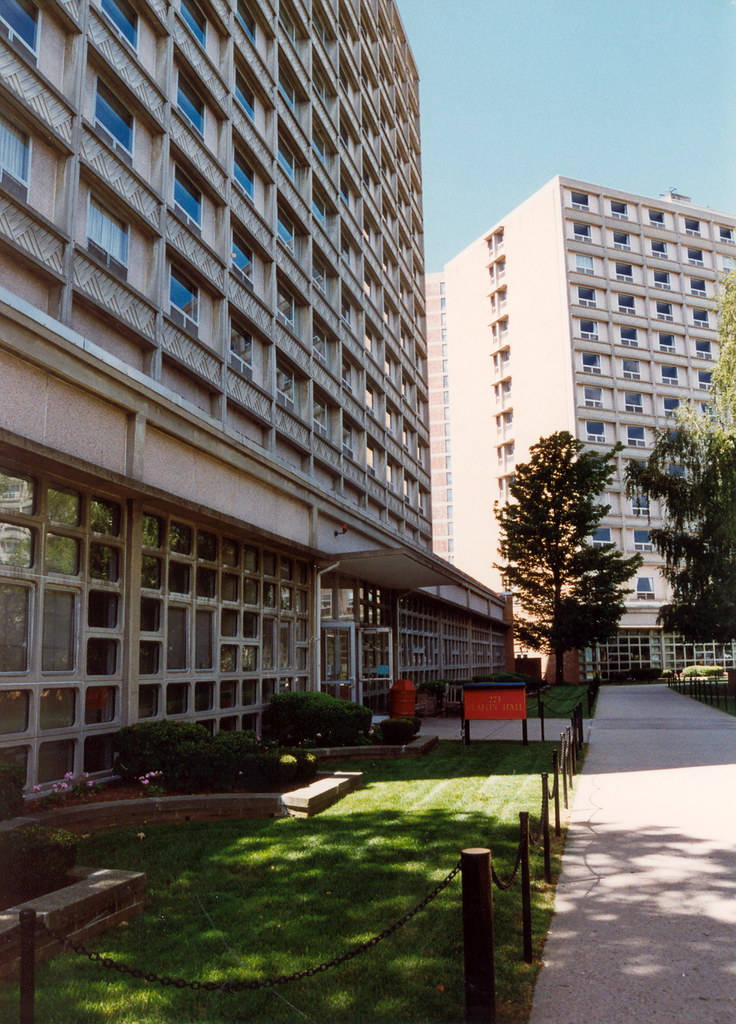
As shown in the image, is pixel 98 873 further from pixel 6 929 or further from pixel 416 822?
pixel 416 822

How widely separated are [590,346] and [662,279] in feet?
37.3

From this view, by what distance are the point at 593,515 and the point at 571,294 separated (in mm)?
27384

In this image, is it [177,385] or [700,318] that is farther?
[700,318]

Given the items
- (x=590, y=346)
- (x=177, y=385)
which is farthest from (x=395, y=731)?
(x=590, y=346)

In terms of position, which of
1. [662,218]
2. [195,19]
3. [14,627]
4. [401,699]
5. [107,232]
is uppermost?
[662,218]

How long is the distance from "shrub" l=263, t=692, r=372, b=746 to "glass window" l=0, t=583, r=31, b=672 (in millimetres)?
6316

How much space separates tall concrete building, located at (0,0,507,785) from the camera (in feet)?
30.9

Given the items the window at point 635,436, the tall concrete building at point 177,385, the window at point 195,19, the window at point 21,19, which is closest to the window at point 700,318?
the window at point 635,436

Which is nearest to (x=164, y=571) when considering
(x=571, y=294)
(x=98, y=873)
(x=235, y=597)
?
(x=235, y=597)

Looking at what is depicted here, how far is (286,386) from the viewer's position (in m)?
20.6

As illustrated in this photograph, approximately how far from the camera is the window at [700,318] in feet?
225

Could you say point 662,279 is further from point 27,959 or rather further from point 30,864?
point 27,959

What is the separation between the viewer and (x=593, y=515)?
43.9 meters

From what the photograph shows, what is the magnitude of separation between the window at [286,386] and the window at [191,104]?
5.85 meters
